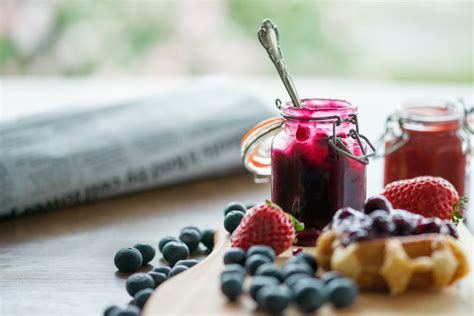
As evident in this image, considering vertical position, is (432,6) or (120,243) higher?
(432,6)

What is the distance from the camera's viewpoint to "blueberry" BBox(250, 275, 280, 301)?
2.72ft

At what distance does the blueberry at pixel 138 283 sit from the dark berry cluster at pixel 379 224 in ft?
0.77

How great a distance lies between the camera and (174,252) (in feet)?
3.71

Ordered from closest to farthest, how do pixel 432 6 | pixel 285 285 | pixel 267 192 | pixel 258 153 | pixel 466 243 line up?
1. pixel 285 285
2. pixel 466 243
3. pixel 258 153
4. pixel 267 192
5. pixel 432 6

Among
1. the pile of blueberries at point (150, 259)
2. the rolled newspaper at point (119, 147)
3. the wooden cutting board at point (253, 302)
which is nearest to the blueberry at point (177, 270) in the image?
the pile of blueberries at point (150, 259)

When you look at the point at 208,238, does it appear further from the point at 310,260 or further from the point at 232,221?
the point at 310,260

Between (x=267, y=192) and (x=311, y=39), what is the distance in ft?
8.68

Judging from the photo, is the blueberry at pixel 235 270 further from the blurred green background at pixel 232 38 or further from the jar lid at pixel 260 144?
the blurred green background at pixel 232 38

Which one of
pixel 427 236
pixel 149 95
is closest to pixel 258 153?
pixel 427 236

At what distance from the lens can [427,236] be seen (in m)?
0.91

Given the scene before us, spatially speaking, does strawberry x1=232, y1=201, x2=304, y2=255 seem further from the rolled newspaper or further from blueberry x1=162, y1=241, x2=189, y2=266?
the rolled newspaper

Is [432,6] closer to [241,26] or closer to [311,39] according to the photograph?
[311,39]

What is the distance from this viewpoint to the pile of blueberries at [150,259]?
0.94 meters

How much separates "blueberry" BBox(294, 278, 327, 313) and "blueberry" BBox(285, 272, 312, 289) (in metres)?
0.02
